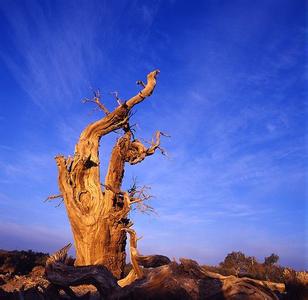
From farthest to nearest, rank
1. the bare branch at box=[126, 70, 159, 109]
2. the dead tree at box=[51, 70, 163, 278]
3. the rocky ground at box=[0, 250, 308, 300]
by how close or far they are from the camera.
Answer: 1. the bare branch at box=[126, 70, 159, 109]
2. the dead tree at box=[51, 70, 163, 278]
3. the rocky ground at box=[0, 250, 308, 300]

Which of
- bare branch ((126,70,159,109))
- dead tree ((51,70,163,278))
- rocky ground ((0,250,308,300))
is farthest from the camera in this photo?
bare branch ((126,70,159,109))

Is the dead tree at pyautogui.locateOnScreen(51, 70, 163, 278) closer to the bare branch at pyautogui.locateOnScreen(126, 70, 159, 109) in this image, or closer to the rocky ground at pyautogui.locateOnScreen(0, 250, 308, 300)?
the bare branch at pyautogui.locateOnScreen(126, 70, 159, 109)

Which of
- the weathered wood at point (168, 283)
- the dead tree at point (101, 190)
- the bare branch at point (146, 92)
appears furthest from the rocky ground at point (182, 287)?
the bare branch at point (146, 92)

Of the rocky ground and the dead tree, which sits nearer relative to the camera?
the rocky ground

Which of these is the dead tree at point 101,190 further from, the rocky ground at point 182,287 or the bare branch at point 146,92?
the rocky ground at point 182,287

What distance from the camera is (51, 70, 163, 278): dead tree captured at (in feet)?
47.2

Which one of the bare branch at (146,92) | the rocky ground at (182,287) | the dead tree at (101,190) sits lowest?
the rocky ground at (182,287)

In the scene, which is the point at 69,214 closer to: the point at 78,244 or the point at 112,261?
the point at 78,244

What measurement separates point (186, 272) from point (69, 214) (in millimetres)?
8359

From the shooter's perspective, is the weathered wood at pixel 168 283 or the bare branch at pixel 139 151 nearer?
the weathered wood at pixel 168 283

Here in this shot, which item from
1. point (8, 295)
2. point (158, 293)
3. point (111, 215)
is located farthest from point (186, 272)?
point (111, 215)

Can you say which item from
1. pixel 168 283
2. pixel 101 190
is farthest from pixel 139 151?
pixel 168 283

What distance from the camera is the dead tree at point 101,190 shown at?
14.4 meters

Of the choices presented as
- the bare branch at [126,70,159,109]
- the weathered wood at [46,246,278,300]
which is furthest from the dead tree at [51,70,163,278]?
the weathered wood at [46,246,278,300]
